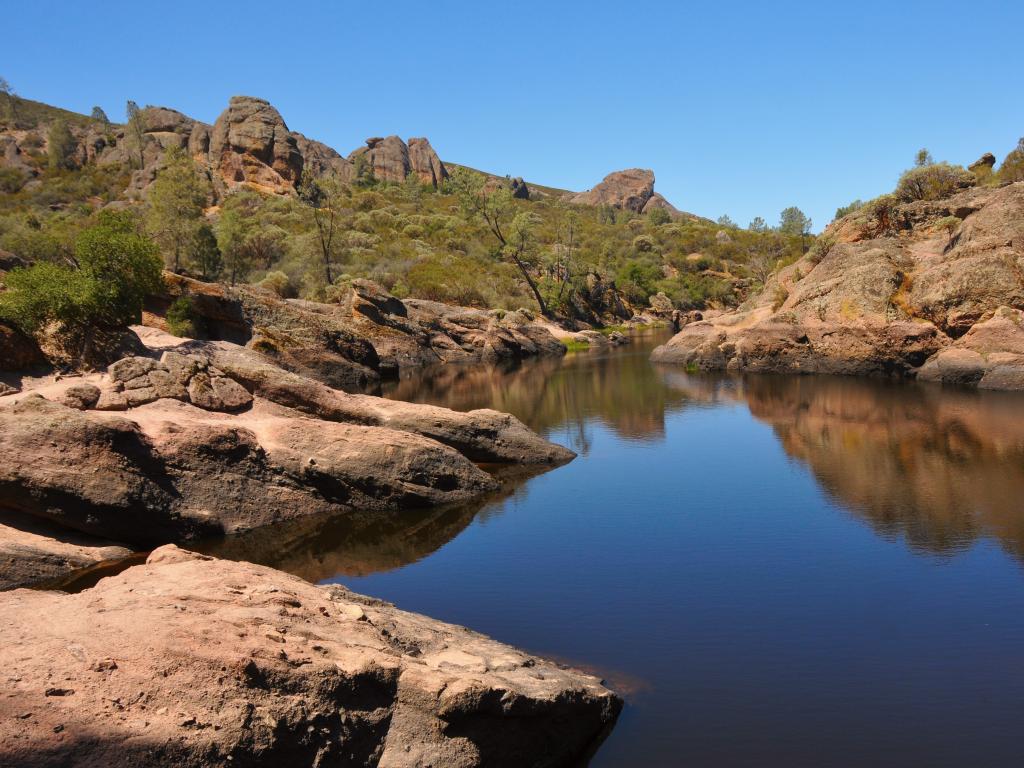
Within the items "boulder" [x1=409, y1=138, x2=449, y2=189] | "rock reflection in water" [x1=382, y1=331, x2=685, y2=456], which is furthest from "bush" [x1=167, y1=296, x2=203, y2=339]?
"boulder" [x1=409, y1=138, x2=449, y2=189]

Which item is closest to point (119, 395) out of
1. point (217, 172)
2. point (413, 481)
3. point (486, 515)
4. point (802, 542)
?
point (413, 481)

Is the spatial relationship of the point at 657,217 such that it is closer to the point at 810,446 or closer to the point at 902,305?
the point at 902,305

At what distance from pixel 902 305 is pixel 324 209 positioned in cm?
7358

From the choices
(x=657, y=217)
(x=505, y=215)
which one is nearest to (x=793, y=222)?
(x=657, y=217)

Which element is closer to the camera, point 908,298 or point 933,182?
point 908,298

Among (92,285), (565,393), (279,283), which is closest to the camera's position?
(92,285)

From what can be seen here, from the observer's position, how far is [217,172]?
357ft

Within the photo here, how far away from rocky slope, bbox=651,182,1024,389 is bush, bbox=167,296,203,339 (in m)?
33.7

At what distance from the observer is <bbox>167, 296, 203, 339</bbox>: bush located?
32625 millimetres

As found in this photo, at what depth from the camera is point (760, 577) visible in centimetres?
1490

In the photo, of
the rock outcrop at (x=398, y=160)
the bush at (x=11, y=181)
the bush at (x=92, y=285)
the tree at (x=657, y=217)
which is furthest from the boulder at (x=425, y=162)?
the bush at (x=92, y=285)

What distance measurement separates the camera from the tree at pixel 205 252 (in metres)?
63.3

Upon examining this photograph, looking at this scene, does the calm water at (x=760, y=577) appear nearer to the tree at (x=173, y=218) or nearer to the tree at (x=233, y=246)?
the tree at (x=173, y=218)

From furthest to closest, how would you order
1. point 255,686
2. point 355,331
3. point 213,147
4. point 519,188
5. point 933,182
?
point 519,188, point 213,147, point 933,182, point 355,331, point 255,686
